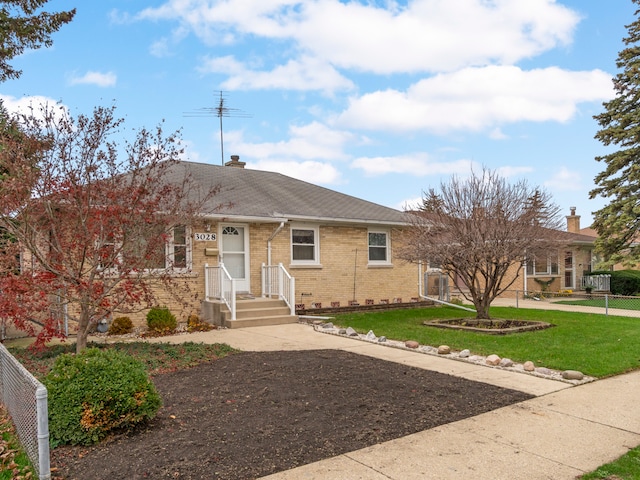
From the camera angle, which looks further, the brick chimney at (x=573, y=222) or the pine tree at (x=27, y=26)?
the brick chimney at (x=573, y=222)

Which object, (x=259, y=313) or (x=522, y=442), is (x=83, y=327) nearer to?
(x=259, y=313)

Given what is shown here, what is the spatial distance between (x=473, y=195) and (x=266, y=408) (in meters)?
8.57

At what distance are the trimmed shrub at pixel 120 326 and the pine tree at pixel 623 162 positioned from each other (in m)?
20.5

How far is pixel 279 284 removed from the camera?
1347 centimetres

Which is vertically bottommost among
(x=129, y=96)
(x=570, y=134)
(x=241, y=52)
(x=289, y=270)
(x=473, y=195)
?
(x=289, y=270)

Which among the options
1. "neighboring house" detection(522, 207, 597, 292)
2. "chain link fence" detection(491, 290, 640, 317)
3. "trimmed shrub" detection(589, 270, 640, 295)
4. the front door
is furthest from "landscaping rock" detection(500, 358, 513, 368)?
"trimmed shrub" detection(589, 270, 640, 295)

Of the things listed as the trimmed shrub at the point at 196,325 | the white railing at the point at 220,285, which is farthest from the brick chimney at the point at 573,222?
the trimmed shrub at the point at 196,325

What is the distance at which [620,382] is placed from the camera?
22.1ft

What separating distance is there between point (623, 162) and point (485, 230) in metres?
15.5

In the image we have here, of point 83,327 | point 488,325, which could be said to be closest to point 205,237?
point 83,327

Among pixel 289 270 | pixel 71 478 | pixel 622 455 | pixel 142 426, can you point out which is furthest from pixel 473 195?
pixel 71 478

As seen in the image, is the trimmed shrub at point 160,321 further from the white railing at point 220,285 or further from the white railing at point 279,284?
the white railing at point 279,284

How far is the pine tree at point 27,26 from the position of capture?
468 inches

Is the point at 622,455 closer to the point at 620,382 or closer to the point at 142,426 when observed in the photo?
the point at 620,382
